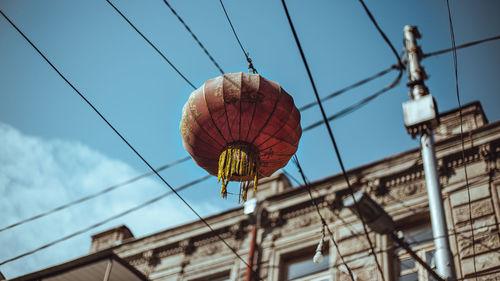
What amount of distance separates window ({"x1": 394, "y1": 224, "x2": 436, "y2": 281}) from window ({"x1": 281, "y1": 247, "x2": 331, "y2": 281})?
1.55m

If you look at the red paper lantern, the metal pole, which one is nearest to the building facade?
the metal pole

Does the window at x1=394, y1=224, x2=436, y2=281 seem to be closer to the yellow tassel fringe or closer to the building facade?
the building facade

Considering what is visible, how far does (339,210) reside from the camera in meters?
13.7

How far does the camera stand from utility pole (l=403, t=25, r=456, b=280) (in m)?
8.61

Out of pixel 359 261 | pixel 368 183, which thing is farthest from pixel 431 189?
pixel 368 183

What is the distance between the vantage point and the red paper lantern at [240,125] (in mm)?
7294

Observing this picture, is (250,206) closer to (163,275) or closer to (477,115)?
(163,275)

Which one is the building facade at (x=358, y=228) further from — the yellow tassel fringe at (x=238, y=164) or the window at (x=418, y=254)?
the yellow tassel fringe at (x=238, y=164)

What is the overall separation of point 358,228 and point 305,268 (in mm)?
1472

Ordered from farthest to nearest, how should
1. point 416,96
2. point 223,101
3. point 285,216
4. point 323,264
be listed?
point 285,216
point 323,264
point 416,96
point 223,101

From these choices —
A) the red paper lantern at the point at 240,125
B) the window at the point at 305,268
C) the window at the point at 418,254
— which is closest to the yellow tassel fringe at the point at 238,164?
the red paper lantern at the point at 240,125

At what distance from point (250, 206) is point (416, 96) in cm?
535

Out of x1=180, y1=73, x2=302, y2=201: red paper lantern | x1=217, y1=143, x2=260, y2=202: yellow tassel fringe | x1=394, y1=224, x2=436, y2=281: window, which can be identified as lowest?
x1=217, y1=143, x2=260, y2=202: yellow tassel fringe

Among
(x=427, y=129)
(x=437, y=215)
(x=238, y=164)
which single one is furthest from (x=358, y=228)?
(x=238, y=164)
